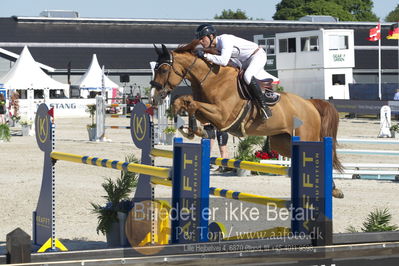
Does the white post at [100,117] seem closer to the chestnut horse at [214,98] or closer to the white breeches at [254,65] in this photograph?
the chestnut horse at [214,98]

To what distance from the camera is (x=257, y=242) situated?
472cm

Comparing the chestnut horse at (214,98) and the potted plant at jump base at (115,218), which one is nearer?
the potted plant at jump base at (115,218)

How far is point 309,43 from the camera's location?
42.4 m

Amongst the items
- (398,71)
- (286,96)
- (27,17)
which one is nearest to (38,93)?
(27,17)

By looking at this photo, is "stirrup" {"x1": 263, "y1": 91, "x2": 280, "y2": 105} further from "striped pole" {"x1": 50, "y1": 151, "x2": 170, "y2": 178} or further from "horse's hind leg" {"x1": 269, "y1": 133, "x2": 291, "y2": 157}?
"striped pole" {"x1": 50, "y1": 151, "x2": 170, "y2": 178}

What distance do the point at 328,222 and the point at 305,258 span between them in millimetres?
258

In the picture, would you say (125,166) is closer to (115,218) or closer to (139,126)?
(139,126)

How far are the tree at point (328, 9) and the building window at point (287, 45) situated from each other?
35648 mm

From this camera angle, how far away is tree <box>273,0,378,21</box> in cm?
7869

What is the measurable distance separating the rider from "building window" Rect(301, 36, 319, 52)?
3421 cm

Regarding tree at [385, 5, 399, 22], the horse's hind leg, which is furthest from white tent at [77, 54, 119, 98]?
tree at [385, 5, 399, 22]

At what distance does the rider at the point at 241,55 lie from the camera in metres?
8.02

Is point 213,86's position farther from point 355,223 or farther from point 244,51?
point 355,223

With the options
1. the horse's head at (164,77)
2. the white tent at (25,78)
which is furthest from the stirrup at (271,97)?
the white tent at (25,78)
